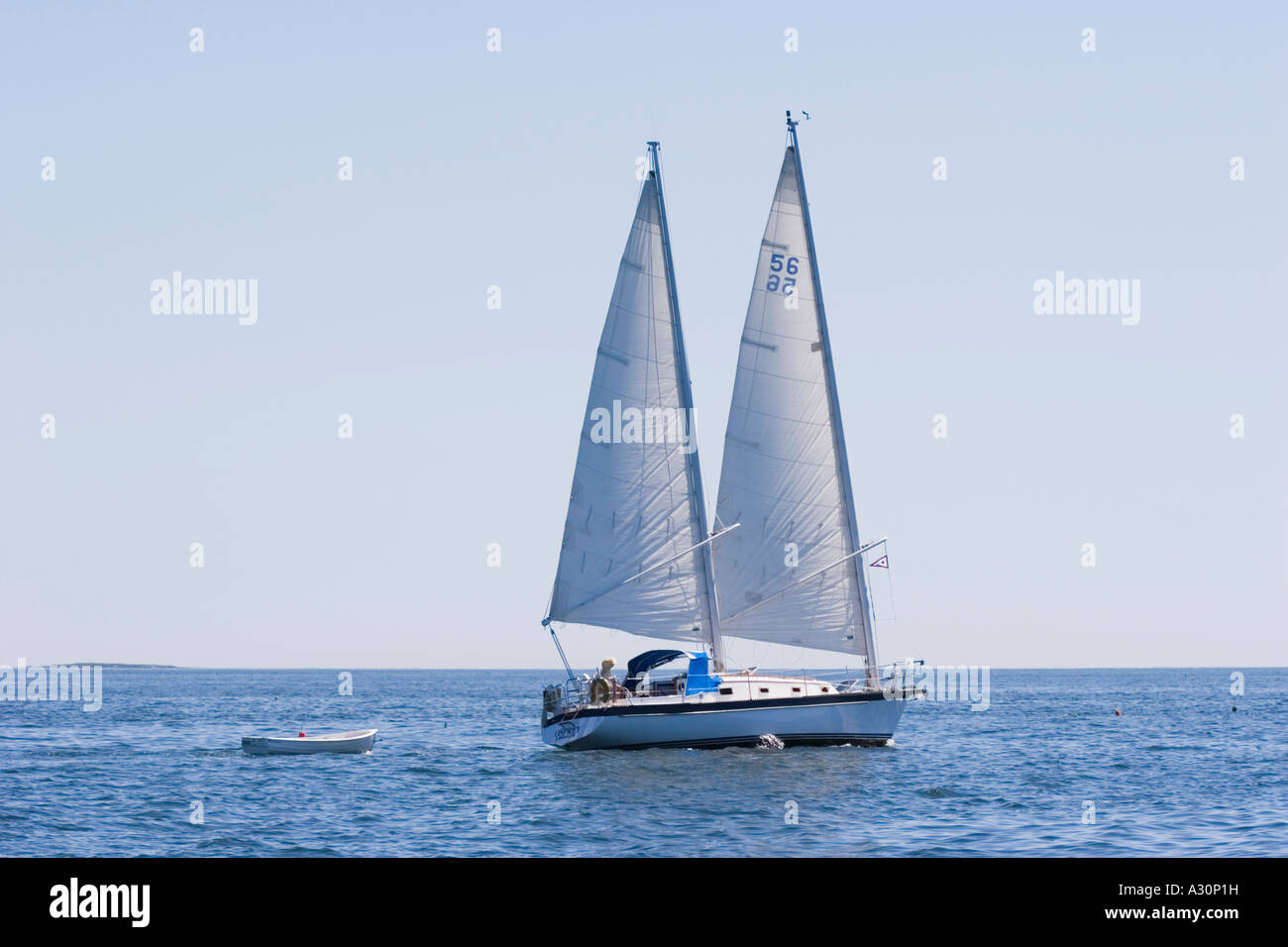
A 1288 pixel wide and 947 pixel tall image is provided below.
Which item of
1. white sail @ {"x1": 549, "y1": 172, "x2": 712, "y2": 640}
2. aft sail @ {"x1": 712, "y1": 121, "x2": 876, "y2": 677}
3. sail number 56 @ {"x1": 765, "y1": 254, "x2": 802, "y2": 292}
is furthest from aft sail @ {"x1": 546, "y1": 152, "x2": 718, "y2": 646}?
sail number 56 @ {"x1": 765, "y1": 254, "x2": 802, "y2": 292}

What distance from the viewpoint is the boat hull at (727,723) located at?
174ft

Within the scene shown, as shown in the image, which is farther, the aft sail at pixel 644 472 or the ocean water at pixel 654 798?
the aft sail at pixel 644 472

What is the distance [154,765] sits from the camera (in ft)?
192

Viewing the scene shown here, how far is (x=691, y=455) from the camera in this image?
185 ft

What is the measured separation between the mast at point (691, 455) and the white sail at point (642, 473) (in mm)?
52

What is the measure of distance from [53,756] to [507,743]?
66.1 feet

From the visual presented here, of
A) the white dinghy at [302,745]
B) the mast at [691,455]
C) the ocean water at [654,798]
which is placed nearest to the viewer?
the ocean water at [654,798]

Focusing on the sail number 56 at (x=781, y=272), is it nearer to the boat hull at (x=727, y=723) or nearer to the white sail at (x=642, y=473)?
the white sail at (x=642, y=473)

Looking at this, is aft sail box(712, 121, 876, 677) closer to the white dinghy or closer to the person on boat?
the person on boat

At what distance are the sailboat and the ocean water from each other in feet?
17.1

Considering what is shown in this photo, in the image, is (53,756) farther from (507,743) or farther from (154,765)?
(507,743)

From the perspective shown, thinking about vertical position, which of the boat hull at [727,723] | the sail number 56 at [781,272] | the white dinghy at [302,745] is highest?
the sail number 56 at [781,272]

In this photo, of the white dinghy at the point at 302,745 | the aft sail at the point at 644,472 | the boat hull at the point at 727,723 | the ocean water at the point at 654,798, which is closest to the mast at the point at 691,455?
the aft sail at the point at 644,472
